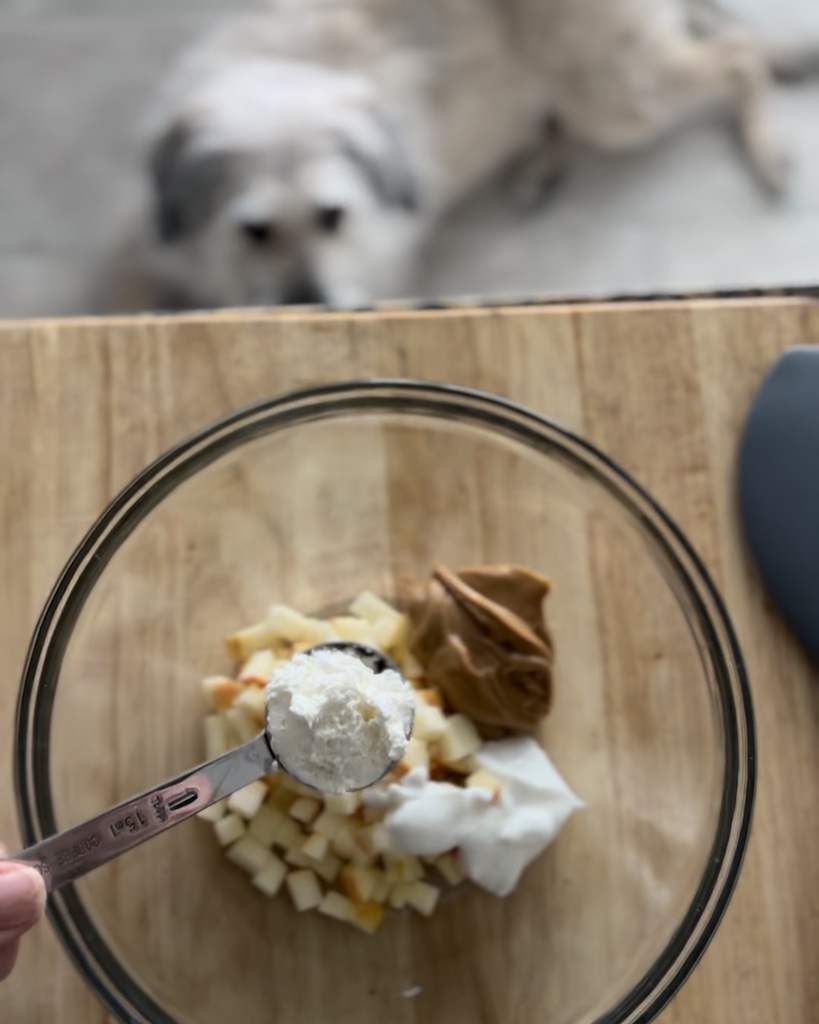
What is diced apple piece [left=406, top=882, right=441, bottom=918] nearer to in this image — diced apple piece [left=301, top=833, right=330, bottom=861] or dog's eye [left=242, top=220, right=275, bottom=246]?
diced apple piece [left=301, top=833, right=330, bottom=861]

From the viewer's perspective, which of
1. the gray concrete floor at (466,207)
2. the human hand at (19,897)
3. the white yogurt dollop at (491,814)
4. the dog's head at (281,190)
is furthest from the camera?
the gray concrete floor at (466,207)

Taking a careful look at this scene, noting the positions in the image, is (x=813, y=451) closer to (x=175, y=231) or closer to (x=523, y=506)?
(x=523, y=506)

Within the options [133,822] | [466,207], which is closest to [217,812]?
[133,822]

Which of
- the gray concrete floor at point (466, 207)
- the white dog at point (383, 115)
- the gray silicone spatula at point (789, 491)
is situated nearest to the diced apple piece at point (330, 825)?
the gray silicone spatula at point (789, 491)

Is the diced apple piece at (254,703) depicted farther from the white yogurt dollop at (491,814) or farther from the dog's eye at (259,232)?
the dog's eye at (259,232)

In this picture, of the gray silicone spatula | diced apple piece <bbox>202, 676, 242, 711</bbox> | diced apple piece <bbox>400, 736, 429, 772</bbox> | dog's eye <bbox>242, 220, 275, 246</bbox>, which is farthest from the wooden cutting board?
dog's eye <bbox>242, 220, 275, 246</bbox>

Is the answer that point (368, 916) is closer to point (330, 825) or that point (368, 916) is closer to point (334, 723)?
point (330, 825)
